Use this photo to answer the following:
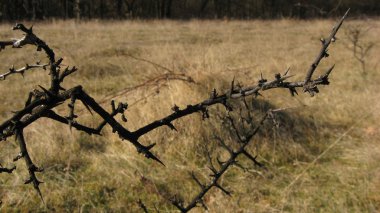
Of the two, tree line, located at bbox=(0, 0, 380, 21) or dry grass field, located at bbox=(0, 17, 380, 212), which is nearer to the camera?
dry grass field, located at bbox=(0, 17, 380, 212)

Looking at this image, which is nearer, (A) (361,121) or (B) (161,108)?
(B) (161,108)

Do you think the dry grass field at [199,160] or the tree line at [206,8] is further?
the tree line at [206,8]

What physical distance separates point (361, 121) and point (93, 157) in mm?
2661

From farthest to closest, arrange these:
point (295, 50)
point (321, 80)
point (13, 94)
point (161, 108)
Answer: point (295, 50) < point (13, 94) < point (161, 108) < point (321, 80)

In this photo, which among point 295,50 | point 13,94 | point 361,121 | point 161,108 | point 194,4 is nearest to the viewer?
point 161,108

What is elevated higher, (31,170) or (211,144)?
(31,170)

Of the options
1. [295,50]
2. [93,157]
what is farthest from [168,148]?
[295,50]

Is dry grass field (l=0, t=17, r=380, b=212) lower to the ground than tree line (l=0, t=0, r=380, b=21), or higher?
lower

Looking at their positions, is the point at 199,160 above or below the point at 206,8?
below

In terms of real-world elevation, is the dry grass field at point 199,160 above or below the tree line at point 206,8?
below

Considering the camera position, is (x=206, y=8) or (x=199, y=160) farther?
(x=206, y=8)

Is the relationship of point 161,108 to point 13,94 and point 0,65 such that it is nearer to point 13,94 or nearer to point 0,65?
point 13,94

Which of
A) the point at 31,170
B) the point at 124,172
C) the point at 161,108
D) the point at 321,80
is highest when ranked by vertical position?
the point at 321,80

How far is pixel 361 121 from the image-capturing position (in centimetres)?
455
